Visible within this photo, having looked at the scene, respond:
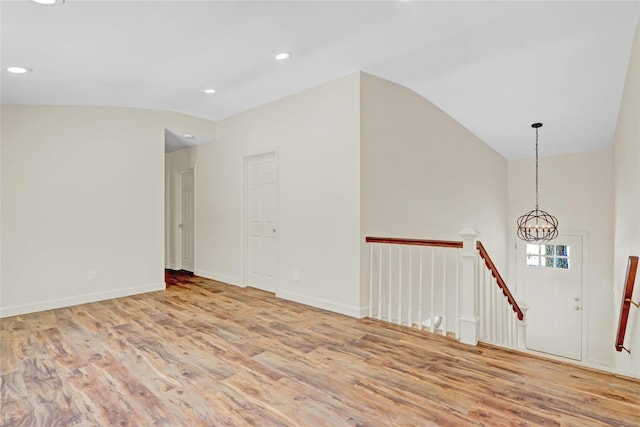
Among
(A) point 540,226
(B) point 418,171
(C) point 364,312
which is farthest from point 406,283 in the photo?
(A) point 540,226

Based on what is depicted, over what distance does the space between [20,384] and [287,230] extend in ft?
9.29

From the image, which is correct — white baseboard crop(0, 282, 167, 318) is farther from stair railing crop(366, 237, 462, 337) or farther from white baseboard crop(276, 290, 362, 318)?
stair railing crop(366, 237, 462, 337)

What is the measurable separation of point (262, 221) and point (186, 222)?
2309mm

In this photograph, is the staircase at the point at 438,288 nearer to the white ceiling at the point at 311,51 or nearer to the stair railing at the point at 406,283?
the stair railing at the point at 406,283

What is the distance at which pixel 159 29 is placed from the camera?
2.72m

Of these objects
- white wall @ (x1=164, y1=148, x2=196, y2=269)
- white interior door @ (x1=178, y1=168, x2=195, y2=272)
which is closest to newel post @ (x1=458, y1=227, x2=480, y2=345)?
white interior door @ (x1=178, y1=168, x2=195, y2=272)

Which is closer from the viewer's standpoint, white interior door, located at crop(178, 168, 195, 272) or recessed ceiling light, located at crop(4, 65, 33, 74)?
recessed ceiling light, located at crop(4, 65, 33, 74)

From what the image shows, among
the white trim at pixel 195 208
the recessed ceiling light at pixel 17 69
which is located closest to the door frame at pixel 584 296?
the white trim at pixel 195 208

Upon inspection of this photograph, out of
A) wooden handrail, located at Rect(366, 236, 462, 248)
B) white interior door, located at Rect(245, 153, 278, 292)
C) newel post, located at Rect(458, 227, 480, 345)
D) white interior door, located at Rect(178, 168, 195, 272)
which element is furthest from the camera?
white interior door, located at Rect(178, 168, 195, 272)

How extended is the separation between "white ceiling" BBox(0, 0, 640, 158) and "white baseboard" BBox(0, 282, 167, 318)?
7.54 feet

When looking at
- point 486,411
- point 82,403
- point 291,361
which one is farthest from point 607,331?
point 82,403

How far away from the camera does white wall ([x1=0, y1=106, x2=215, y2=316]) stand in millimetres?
4074

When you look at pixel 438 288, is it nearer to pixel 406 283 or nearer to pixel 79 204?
pixel 406 283

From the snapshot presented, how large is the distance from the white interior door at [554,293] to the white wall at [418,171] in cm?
92
